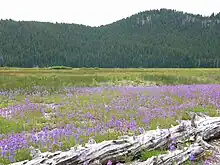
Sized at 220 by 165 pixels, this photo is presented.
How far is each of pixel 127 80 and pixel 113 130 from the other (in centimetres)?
2684

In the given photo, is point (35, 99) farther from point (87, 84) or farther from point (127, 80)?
point (127, 80)

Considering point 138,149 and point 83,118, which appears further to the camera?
point 83,118

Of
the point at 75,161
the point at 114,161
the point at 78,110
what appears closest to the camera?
the point at 75,161

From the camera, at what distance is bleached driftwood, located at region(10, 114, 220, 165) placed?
23.5ft

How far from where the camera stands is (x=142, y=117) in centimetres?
1349

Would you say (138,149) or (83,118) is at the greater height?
(138,149)

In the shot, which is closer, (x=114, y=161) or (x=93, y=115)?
(x=114, y=161)

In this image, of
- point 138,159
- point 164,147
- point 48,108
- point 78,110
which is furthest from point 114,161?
point 48,108

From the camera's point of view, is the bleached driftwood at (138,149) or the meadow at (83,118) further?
the meadow at (83,118)

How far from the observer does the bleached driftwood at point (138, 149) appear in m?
7.16

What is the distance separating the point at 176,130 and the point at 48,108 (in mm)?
8594

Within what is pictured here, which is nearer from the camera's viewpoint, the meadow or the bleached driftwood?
the bleached driftwood

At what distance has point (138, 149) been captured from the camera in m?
8.58

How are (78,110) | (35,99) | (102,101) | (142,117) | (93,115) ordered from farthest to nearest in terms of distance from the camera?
(35,99) < (102,101) < (78,110) < (93,115) < (142,117)
